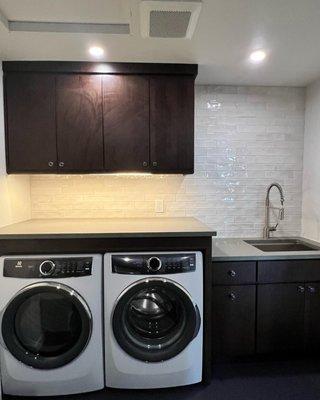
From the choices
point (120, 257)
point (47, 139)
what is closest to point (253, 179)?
point (120, 257)

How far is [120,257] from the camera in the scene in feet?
5.85

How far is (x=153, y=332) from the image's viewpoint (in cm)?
188

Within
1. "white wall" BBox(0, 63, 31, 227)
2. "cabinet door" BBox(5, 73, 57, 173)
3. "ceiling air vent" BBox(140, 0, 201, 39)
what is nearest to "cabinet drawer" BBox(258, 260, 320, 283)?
"ceiling air vent" BBox(140, 0, 201, 39)

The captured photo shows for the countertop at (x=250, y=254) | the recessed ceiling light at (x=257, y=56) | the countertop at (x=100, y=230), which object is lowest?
the countertop at (x=250, y=254)

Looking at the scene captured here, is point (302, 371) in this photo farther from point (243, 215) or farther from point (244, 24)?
point (244, 24)

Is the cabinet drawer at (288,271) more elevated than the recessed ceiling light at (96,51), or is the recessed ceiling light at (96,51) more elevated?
the recessed ceiling light at (96,51)

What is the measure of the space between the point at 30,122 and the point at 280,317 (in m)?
2.48

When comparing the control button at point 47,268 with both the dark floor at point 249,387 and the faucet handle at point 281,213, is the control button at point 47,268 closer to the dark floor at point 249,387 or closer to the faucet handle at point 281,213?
the dark floor at point 249,387

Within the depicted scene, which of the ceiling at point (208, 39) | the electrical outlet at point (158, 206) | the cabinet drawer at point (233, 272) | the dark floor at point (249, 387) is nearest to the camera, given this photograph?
the ceiling at point (208, 39)

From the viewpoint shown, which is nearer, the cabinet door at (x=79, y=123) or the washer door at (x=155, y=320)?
the washer door at (x=155, y=320)

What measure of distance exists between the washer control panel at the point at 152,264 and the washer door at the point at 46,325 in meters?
0.34

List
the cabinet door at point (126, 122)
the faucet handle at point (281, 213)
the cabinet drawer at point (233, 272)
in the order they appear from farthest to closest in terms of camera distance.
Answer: the faucet handle at point (281, 213)
the cabinet door at point (126, 122)
the cabinet drawer at point (233, 272)

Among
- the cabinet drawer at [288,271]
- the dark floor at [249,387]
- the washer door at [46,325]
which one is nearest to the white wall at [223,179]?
the cabinet drawer at [288,271]

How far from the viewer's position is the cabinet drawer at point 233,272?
6.61 feet
